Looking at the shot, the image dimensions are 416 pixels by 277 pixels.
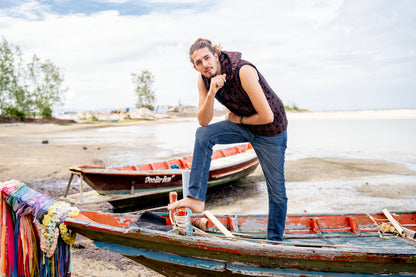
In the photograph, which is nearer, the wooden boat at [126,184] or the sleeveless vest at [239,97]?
the sleeveless vest at [239,97]

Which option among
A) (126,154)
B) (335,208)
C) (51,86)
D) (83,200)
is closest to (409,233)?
(335,208)

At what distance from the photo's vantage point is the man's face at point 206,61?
3.02 meters

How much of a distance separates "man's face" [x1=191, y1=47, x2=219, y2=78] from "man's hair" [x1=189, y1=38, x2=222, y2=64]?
0.03 m

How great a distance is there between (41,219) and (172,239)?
4.24ft

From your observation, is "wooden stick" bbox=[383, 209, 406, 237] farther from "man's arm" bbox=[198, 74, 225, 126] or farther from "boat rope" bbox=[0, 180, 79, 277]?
"boat rope" bbox=[0, 180, 79, 277]

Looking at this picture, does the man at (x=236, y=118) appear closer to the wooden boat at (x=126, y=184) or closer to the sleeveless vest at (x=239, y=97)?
the sleeveless vest at (x=239, y=97)

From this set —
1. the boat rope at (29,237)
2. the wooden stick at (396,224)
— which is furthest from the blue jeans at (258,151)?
the wooden stick at (396,224)

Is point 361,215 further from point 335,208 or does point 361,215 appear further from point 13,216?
point 13,216

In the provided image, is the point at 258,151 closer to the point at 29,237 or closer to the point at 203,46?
the point at 203,46

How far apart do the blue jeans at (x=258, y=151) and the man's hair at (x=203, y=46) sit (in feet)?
2.31

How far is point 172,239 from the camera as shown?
3004 mm

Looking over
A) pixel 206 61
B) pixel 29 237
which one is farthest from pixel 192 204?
pixel 29 237

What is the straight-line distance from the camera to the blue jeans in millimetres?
3301

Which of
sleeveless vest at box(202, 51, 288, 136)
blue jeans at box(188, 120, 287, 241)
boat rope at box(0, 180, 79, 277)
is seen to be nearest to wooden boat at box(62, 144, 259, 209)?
blue jeans at box(188, 120, 287, 241)
